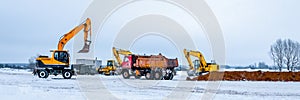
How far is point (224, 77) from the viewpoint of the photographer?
33156 millimetres

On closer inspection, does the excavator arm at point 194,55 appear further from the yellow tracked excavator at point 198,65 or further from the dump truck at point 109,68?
the dump truck at point 109,68

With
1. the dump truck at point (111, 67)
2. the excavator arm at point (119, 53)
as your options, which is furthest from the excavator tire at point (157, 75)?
the dump truck at point (111, 67)

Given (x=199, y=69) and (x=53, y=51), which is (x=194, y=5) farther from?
(x=199, y=69)

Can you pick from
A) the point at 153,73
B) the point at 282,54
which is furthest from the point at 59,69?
the point at 282,54

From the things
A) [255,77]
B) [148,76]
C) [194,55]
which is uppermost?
[194,55]

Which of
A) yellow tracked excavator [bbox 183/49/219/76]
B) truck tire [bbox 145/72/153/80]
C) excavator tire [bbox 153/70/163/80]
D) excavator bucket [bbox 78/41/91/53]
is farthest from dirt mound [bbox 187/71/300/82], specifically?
excavator bucket [bbox 78/41/91/53]

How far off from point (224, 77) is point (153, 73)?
662 cm

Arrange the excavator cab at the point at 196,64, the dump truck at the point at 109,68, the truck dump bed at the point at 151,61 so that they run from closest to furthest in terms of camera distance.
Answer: the truck dump bed at the point at 151,61 < the excavator cab at the point at 196,64 < the dump truck at the point at 109,68

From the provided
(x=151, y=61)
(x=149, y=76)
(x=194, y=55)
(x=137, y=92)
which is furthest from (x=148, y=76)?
(x=137, y=92)

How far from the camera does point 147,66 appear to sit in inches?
1257

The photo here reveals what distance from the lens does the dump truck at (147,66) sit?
103 feet

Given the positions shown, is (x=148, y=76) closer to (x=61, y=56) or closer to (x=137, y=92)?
(x=61, y=56)

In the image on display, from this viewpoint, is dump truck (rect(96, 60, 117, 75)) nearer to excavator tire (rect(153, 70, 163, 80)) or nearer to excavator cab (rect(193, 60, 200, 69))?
excavator cab (rect(193, 60, 200, 69))

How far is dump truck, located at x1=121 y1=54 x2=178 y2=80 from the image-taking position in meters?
31.4
